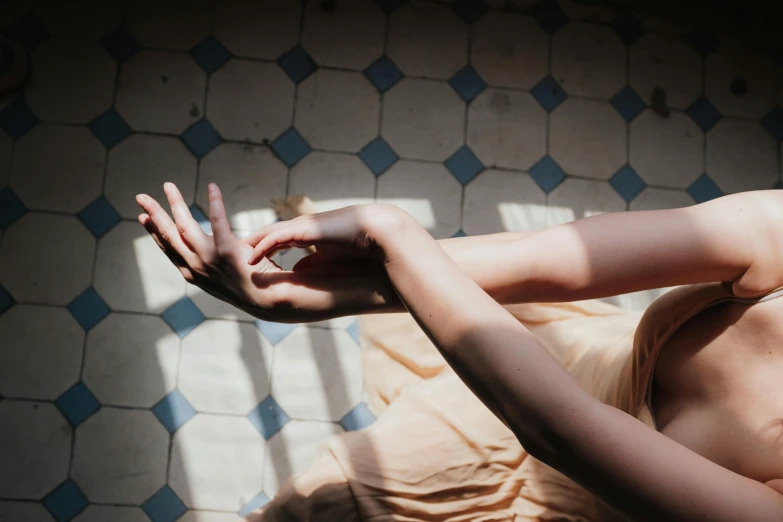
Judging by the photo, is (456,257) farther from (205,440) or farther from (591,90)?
(591,90)

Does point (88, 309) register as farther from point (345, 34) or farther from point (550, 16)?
point (550, 16)

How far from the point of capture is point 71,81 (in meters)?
2.28

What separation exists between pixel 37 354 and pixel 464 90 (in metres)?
1.57

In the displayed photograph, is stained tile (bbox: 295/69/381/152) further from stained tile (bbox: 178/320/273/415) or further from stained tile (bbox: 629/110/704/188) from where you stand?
stained tile (bbox: 629/110/704/188)

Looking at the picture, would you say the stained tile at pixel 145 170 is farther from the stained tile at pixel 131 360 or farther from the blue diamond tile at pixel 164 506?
the blue diamond tile at pixel 164 506

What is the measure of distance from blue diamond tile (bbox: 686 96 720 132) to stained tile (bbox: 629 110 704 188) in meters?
0.02

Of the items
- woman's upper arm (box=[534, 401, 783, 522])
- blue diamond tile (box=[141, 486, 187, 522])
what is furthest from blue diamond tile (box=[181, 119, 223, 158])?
woman's upper arm (box=[534, 401, 783, 522])

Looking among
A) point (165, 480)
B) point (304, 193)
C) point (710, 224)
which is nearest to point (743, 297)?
point (710, 224)

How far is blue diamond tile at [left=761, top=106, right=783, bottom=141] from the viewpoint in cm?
248

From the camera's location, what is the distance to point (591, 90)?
2.46 meters

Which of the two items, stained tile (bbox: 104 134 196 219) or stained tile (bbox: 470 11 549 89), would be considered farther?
stained tile (bbox: 470 11 549 89)

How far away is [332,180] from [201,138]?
0.44 meters

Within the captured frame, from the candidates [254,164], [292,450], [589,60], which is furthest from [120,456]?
[589,60]

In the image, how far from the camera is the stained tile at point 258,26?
2.37m
